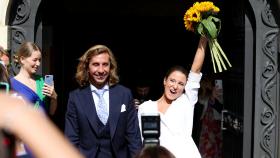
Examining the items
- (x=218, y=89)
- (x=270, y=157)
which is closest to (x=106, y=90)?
(x=270, y=157)

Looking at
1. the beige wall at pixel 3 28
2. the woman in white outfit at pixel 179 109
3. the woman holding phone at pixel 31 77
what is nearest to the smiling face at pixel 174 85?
the woman in white outfit at pixel 179 109

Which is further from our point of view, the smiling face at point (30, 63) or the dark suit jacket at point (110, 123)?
the smiling face at point (30, 63)

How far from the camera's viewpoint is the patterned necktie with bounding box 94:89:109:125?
12.4ft

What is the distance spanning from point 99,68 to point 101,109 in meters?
0.28

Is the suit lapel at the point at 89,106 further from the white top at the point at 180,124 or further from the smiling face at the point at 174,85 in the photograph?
the smiling face at the point at 174,85

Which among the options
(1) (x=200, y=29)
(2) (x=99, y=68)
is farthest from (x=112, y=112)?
(1) (x=200, y=29)

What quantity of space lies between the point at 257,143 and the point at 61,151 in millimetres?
4407

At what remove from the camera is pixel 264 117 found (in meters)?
5.00

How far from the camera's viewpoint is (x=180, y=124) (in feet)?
12.6

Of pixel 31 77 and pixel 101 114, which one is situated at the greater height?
pixel 31 77

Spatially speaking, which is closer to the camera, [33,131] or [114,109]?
[33,131]

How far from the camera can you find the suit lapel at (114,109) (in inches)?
148

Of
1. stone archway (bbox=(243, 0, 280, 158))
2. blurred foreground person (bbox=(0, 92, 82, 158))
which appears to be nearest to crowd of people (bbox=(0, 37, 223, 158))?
stone archway (bbox=(243, 0, 280, 158))

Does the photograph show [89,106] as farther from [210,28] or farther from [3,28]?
[3,28]
